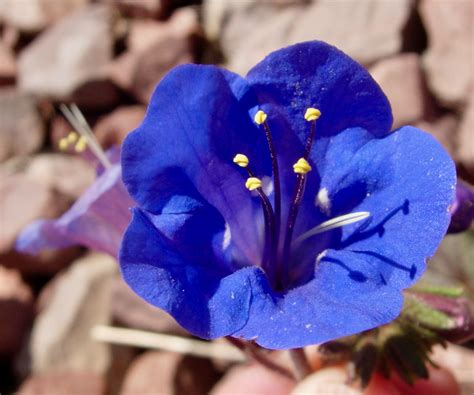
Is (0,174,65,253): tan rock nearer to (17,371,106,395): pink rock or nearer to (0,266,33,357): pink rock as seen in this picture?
(0,266,33,357): pink rock

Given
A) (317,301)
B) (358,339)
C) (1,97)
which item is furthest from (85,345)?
(317,301)

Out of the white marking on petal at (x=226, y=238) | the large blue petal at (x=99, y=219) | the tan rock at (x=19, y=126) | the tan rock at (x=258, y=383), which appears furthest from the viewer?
the tan rock at (x=19, y=126)

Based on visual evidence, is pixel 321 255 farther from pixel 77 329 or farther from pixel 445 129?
pixel 77 329

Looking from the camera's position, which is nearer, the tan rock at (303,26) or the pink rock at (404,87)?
the pink rock at (404,87)

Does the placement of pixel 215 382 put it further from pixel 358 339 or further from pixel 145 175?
pixel 145 175

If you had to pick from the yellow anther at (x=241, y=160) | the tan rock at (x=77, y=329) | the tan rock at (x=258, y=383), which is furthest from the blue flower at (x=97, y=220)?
the tan rock at (x=77, y=329)

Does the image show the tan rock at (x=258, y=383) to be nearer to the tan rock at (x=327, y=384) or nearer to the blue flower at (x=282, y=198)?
the tan rock at (x=327, y=384)

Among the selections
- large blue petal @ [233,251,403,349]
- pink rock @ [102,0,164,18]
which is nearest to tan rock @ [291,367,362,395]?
large blue petal @ [233,251,403,349]
